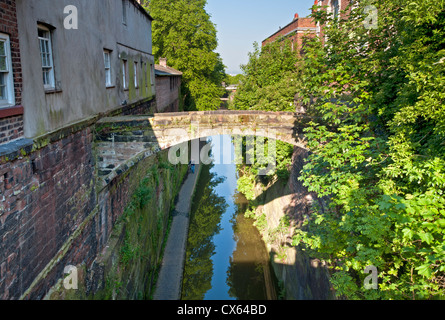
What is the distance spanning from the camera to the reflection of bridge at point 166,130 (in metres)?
8.45

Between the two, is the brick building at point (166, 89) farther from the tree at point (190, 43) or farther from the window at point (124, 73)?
the window at point (124, 73)

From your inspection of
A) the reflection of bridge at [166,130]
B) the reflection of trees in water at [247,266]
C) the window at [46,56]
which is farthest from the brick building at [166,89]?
the window at [46,56]

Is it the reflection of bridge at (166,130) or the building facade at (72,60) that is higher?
the building facade at (72,60)

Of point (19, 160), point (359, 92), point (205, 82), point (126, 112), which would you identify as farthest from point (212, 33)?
point (19, 160)

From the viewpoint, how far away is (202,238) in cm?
1794

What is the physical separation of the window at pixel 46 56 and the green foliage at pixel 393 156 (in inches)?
207

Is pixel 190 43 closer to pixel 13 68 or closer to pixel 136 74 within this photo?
pixel 136 74

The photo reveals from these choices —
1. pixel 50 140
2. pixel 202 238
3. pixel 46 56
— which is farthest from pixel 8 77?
pixel 202 238

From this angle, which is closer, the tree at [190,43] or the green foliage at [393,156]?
the green foliage at [393,156]

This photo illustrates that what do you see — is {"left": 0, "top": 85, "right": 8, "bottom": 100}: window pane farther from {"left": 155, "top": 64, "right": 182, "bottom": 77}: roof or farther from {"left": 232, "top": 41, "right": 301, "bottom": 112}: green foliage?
{"left": 155, "top": 64, "right": 182, "bottom": 77}: roof

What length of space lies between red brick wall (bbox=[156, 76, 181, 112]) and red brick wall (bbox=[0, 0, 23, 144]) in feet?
45.7

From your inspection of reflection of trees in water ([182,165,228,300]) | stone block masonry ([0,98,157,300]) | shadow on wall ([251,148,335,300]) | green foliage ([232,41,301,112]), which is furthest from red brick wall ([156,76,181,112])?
stone block masonry ([0,98,157,300])

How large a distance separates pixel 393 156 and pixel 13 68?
5973 mm
